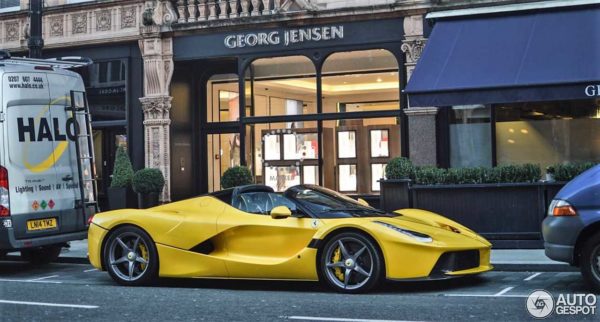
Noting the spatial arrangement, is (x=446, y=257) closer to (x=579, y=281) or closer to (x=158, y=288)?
(x=579, y=281)

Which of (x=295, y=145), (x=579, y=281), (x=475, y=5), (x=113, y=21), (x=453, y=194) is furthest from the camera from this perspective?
(x=113, y=21)

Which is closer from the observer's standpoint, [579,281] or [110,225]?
[579,281]

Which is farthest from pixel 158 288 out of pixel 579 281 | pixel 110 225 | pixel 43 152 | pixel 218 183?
pixel 218 183

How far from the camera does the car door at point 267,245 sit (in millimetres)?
8844

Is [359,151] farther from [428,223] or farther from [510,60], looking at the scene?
[428,223]

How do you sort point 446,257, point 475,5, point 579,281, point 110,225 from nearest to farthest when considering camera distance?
point 446,257 → point 579,281 → point 110,225 → point 475,5

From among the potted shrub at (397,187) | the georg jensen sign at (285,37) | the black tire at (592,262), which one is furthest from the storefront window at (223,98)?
the black tire at (592,262)

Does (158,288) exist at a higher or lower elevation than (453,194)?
lower

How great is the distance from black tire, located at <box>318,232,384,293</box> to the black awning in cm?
535

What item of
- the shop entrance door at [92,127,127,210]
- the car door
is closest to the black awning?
the car door

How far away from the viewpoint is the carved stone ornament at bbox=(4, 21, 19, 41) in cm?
2014

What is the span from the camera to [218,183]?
63.5 feet

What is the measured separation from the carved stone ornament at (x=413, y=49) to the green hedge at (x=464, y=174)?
326 cm

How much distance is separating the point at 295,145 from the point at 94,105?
17.4 feet
